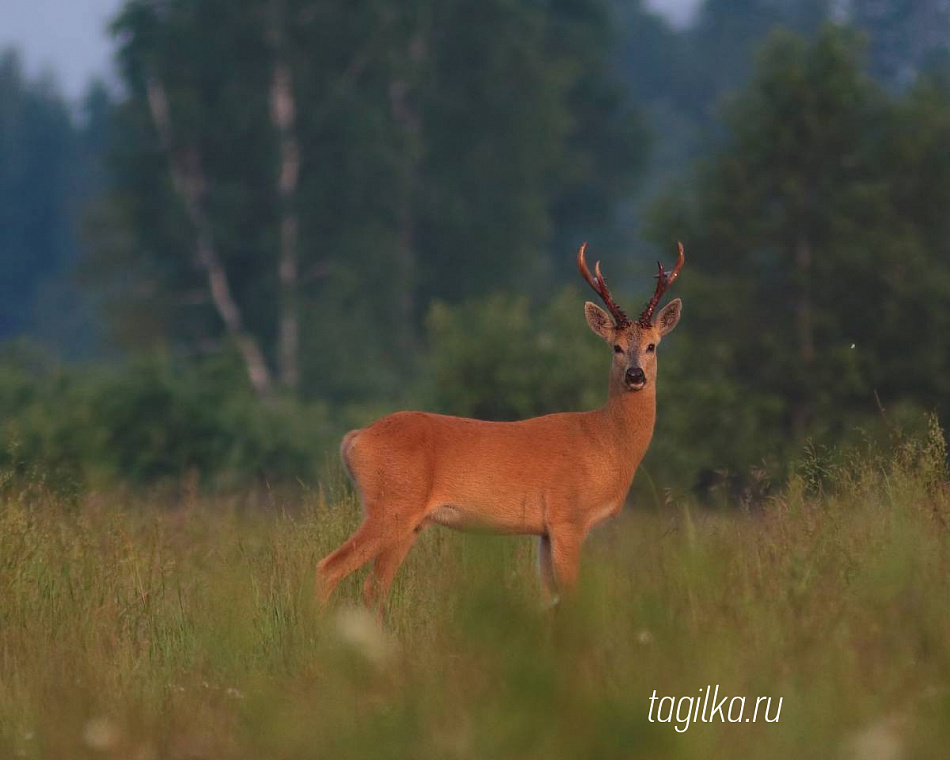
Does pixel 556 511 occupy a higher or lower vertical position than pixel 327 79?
lower

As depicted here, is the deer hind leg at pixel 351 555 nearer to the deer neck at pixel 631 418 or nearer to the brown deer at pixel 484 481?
the brown deer at pixel 484 481

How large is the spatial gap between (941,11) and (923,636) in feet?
179

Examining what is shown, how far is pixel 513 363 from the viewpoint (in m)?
18.4

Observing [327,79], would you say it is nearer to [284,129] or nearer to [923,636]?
[284,129]

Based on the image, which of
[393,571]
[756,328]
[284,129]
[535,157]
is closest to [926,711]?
[393,571]

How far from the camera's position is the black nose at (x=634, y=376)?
739cm

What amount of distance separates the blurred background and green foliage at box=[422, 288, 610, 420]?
35 mm

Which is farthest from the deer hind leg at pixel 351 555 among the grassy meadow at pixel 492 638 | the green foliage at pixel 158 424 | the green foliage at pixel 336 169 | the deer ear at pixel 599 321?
the green foliage at pixel 336 169

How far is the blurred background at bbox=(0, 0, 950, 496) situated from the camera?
1648 centimetres

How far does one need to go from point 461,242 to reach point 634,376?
2530 cm

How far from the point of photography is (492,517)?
705 cm

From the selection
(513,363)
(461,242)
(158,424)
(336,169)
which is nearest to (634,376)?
(513,363)

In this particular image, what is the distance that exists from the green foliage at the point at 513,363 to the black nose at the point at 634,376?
33.0ft

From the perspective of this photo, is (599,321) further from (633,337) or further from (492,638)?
(492,638)
